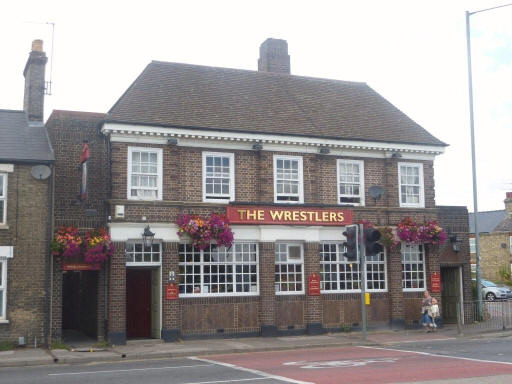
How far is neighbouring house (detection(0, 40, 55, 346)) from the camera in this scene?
65.2 ft

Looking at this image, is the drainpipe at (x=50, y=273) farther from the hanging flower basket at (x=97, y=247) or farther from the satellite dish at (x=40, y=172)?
the hanging flower basket at (x=97, y=247)

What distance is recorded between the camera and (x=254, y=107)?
966 inches

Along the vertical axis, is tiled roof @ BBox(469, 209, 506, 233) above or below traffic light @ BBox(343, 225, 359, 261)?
above

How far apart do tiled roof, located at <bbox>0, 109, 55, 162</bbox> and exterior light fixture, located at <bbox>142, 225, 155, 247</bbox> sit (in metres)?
3.72

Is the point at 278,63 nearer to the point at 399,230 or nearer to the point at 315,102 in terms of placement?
the point at 315,102

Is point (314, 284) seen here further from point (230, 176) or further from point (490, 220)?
point (490, 220)

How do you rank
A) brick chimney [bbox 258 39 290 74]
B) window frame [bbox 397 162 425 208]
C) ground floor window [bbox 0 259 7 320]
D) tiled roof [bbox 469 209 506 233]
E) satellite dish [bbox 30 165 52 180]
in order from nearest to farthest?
ground floor window [bbox 0 259 7 320], satellite dish [bbox 30 165 52 180], window frame [bbox 397 162 425 208], brick chimney [bbox 258 39 290 74], tiled roof [bbox 469 209 506 233]

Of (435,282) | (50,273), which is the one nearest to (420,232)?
(435,282)

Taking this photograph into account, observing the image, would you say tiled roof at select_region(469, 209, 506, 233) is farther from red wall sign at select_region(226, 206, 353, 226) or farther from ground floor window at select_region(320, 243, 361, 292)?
red wall sign at select_region(226, 206, 353, 226)

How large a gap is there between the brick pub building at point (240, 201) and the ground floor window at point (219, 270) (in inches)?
1.5

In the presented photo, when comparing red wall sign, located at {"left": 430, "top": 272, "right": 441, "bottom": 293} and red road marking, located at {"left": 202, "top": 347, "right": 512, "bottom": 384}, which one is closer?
red road marking, located at {"left": 202, "top": 347, "right": 512, "bottom": 384}

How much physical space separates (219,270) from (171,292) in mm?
1948

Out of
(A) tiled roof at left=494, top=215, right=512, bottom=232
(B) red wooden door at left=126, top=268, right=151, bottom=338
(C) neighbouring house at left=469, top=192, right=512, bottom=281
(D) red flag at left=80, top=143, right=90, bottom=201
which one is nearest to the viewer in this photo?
(D) red flag at left=80, top=143, right=90, bottom=201

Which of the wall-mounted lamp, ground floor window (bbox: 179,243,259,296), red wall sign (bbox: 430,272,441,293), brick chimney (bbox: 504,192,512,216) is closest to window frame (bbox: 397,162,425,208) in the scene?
the wall-mounted lamp
